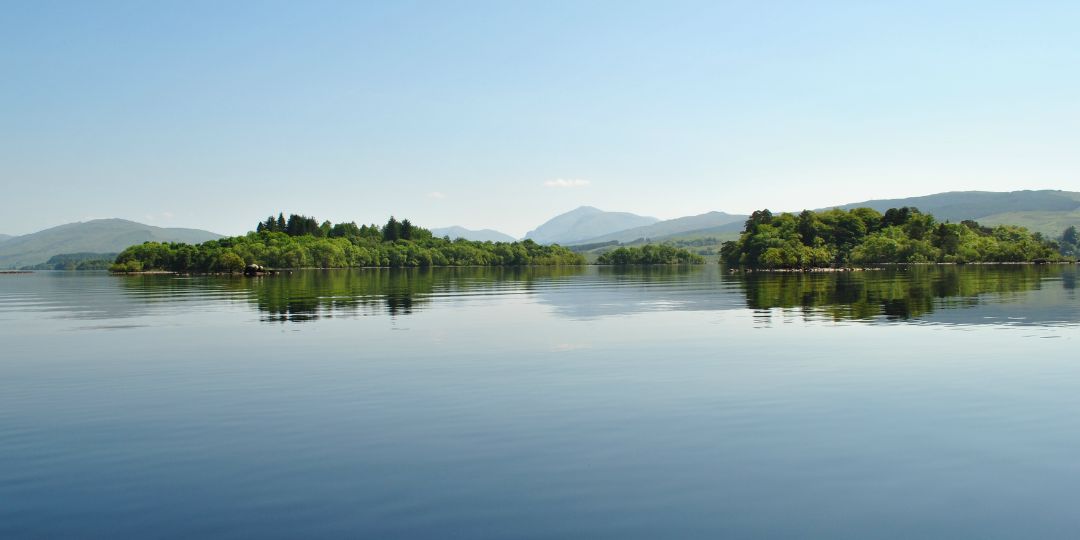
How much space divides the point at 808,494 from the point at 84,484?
1688 cm

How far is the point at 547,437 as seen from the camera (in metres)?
22.0

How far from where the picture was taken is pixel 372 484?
17.7 meters

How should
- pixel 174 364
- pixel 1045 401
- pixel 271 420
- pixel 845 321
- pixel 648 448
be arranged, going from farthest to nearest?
1. pixel 845 321
2. pixel 174 364
3. pixel 1045 401
4. pixel 271 420
5. pixel 648 448

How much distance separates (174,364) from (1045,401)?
38.3m

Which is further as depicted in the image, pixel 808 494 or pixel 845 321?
pixel 845 321

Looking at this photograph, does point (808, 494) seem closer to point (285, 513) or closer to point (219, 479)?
point (285, 513)

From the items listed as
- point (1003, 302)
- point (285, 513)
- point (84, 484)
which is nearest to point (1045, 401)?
point (285, 513)

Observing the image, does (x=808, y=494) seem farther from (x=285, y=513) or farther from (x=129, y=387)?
(x=129, y=387)

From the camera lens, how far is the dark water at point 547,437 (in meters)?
15.5

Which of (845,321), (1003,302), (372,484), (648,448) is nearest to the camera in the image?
(372,484)

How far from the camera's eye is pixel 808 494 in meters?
16.8

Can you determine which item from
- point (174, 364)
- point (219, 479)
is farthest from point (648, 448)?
point (174, 364)

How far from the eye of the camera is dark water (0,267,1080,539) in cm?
1553

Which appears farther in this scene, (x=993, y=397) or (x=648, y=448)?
(x=993, y=397)
